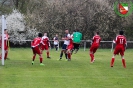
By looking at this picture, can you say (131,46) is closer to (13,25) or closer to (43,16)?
(43,16)

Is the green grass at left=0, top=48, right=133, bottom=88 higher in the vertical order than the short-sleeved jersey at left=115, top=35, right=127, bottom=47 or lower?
lower

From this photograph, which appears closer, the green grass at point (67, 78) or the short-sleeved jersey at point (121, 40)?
the green grass at point (67, 78)

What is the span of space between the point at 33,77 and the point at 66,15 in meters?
34.1

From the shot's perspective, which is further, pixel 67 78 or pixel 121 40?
pixel 121 40

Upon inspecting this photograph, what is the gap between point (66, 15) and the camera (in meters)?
50.8

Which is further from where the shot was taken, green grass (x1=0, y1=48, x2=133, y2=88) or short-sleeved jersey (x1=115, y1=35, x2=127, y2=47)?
short-sleeved jersey (x1=115, y1=35, x2=127, y2=47)

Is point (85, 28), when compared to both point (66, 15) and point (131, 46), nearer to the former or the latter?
point (66, 15)

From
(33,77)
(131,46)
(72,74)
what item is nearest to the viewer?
(33,77)

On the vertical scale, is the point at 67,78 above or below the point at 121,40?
below

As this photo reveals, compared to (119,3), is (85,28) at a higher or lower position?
lower

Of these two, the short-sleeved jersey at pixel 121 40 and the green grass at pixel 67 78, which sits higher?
the short-sleeved jersey at pixel 121 40

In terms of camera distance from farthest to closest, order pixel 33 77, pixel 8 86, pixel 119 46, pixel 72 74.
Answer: pixel 119 46
pixel 72 74
pixel 33 77
pixel 8 86

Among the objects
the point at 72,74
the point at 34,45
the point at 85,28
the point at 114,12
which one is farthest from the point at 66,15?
the point at 72,74

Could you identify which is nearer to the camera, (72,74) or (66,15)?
(72,74)
